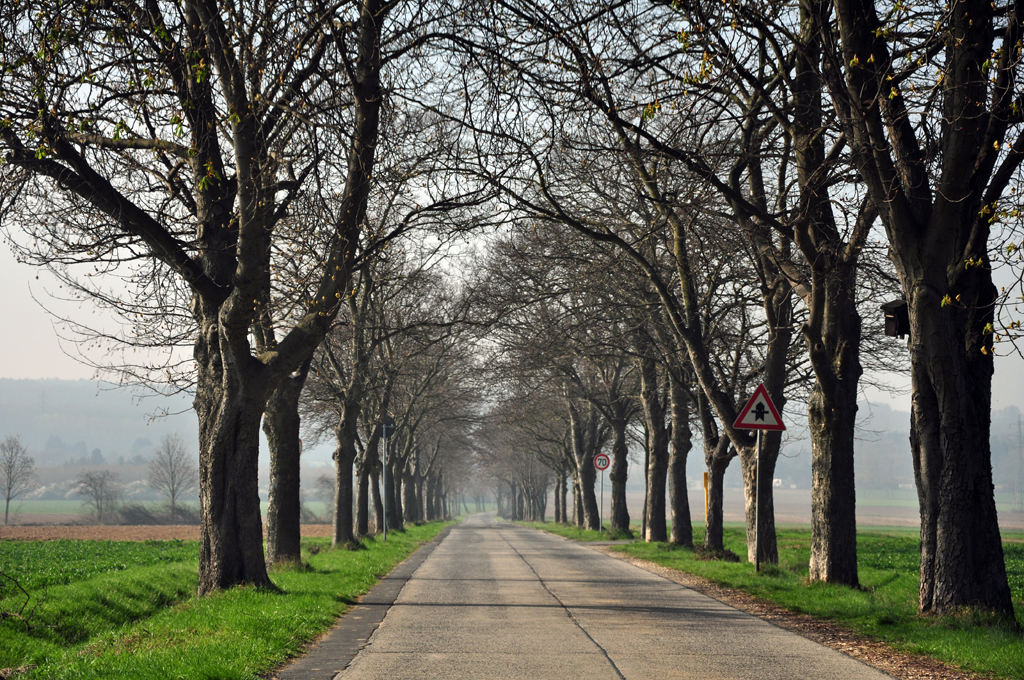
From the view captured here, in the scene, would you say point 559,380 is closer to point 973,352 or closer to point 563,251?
point 563,251

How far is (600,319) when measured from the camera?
18.7 meters

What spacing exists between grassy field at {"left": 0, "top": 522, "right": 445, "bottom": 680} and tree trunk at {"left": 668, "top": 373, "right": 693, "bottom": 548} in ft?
31.4

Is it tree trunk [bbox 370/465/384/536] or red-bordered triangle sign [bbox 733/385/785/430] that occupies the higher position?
red-bordered triangle sign [bbox 733/385/785/430]

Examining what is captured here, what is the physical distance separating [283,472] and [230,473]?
4.91m

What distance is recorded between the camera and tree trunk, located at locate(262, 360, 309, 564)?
52.3 feet

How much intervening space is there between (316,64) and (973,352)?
836 cm

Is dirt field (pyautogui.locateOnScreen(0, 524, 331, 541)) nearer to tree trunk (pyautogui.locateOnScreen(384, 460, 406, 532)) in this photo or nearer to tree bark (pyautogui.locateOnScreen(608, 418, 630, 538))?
tree trunk (pyautogui.locateOnScreen(384, 460, 406, 532))

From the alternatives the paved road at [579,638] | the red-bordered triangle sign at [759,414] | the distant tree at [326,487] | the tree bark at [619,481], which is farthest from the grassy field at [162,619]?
the distant tree at [326,487]

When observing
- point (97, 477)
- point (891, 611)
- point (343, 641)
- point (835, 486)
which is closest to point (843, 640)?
point (891, 611)

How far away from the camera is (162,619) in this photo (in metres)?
9.09

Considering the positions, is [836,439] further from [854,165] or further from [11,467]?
[11,467]

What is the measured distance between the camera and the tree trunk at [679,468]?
24.6 metres

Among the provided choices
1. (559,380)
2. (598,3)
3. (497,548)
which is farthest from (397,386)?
(598,3)

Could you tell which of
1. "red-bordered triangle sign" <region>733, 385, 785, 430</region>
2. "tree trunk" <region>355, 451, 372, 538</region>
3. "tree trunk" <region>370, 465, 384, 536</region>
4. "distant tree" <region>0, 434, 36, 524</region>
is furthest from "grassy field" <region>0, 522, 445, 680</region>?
"distant tree" <region>0, 434, 36, 524</region>
